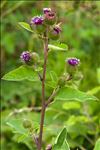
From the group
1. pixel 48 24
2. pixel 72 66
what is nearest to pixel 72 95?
pixel 72 66

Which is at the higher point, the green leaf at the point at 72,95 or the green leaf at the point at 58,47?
the green leaf at the point at 58,47

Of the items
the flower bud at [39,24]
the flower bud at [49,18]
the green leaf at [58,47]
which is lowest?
the green leaf at [58,47]

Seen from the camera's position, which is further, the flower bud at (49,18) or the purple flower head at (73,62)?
the purple flower head at (73,62)

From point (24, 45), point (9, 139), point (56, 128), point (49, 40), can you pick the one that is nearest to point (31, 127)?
point (49, 40)

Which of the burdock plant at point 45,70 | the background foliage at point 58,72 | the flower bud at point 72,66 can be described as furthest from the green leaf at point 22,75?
the background foliage at point 58,72

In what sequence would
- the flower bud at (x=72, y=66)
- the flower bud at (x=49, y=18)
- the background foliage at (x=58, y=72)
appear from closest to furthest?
the flower bud at (x=49, y=18) → the flower bud at (x=72, y=66) → the background foliage at (x=58, y=72)

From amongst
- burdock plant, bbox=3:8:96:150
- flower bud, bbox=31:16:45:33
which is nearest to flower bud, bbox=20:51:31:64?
burdock plant, bbox=3:8:96:150

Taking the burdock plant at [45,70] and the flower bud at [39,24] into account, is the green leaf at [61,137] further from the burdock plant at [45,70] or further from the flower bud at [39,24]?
the flower bud at [39,24]

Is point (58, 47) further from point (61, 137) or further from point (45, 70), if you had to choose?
point (61, 137)

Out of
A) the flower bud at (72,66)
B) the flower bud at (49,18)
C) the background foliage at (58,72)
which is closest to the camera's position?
the flower bud at (49,18)
